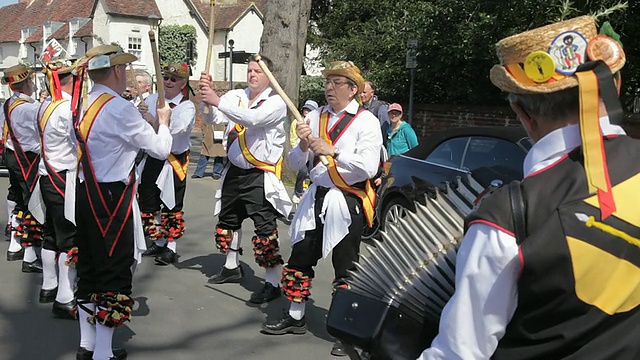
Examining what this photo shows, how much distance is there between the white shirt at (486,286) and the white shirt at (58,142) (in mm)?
4352

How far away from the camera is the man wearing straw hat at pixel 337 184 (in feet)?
14.2

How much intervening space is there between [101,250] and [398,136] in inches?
230

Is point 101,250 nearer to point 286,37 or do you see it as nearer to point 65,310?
point 65,310

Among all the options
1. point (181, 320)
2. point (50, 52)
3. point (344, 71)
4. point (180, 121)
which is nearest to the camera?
point (344, 71)

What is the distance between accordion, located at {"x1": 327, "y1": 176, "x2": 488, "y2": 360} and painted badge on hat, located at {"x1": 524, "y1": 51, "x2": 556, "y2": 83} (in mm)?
414

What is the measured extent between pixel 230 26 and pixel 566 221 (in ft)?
137

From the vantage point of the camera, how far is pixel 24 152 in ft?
21.2

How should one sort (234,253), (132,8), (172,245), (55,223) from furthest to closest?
(132,8) → (172,245) → (234,253) → (55,223)

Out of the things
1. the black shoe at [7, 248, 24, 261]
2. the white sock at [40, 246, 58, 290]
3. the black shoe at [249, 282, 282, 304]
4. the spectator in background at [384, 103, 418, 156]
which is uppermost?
the spectator in background at [384, 103, 418, 156]

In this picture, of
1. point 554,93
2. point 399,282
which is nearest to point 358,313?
point 399,282

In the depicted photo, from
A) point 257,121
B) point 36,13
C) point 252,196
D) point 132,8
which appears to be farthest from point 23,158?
point 36,13

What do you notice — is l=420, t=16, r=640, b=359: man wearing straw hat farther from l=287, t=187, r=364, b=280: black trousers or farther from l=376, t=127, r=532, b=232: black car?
l=376, t=127, r=532, b=232: black car

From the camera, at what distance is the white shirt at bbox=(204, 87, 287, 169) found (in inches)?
204

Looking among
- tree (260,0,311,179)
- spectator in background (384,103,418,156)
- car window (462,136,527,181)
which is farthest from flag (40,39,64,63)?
tree (260,0,311,179)
